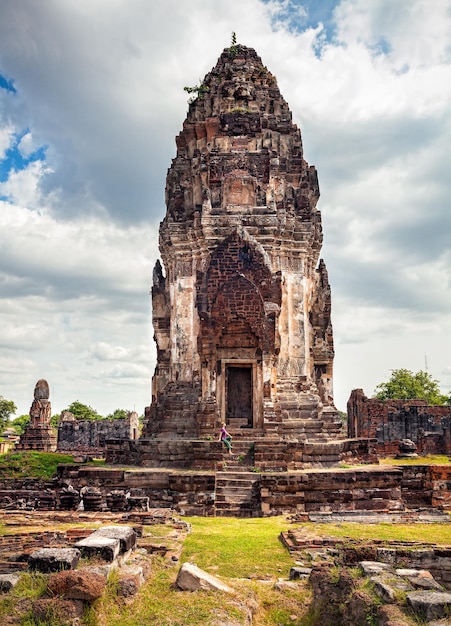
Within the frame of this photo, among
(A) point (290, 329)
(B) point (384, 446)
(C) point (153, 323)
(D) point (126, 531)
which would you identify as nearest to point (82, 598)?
(D) point (126, 531)

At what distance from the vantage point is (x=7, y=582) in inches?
233

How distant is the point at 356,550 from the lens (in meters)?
7.63

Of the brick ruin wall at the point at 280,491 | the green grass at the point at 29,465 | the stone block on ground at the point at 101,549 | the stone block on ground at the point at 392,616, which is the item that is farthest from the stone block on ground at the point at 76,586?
the green grass at the point at 29,465

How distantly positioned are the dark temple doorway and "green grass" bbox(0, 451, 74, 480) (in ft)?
19.7

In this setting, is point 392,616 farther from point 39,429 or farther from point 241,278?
point 39,429

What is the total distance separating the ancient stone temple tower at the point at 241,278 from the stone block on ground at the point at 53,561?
1114cm

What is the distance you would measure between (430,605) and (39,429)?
2582 centimetres

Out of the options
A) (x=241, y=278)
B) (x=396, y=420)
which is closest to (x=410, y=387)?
(x=396, y=420)

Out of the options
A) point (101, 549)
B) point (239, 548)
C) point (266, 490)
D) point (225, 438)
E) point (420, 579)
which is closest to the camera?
point (420, 579)

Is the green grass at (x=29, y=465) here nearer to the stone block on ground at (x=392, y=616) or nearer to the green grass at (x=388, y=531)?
the green grass at (x=388, y=531)

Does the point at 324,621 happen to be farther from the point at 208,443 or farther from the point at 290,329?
the point at 290,329

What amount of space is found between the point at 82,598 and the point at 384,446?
24983 millimetres

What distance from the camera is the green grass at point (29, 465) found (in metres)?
18.7

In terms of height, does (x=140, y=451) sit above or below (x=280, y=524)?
above
